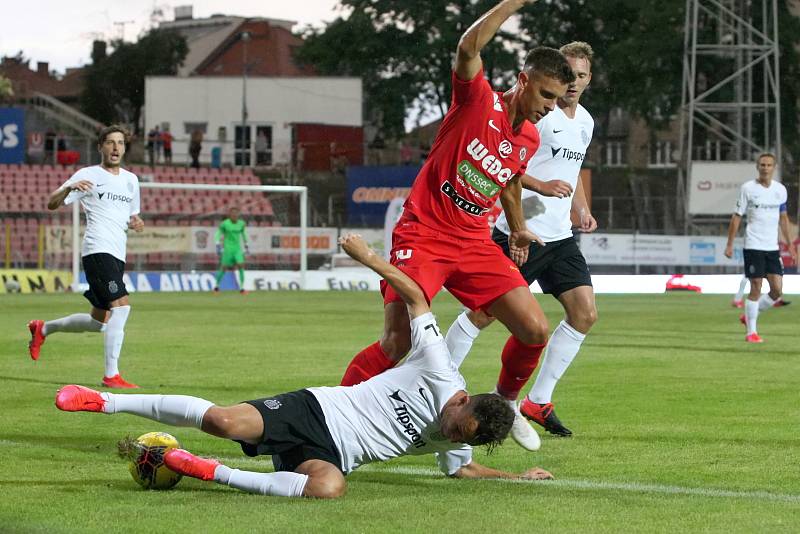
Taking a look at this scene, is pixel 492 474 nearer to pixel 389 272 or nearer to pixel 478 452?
pixel 478 452

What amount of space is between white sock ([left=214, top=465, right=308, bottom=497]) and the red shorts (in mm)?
1275

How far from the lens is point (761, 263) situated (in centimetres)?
1750

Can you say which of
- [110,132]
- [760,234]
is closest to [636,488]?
[110,132]

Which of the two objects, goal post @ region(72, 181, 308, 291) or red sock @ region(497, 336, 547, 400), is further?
goal post @ region(72, 181, 308, 291)

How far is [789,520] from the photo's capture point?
595cm

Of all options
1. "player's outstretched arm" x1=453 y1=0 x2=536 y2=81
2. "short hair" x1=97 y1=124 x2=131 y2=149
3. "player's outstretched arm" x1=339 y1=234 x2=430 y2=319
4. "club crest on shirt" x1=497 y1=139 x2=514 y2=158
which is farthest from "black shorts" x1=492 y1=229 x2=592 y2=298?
"short hair" x1=97 y1=124 x2=131 y2=149

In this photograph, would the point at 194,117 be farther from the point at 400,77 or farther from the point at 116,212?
the point at 116,212

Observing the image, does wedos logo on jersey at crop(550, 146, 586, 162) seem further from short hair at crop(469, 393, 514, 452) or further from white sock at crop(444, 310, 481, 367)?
short hair at crop(469, 393, 514, 452)

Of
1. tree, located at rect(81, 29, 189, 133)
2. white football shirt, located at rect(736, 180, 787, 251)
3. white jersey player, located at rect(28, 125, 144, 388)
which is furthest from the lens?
tree, located at rect(81, 29, 189, 133)

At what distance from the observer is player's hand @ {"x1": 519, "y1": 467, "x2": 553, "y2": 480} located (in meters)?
7.01

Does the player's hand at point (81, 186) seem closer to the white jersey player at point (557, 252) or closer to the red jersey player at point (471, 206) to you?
the white jersey player at point (557, 252)

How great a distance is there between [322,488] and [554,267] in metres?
3.22

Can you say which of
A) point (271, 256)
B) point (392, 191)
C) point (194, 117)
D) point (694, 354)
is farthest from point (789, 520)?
point (194, 117)

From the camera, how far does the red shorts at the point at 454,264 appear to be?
7324 mm
